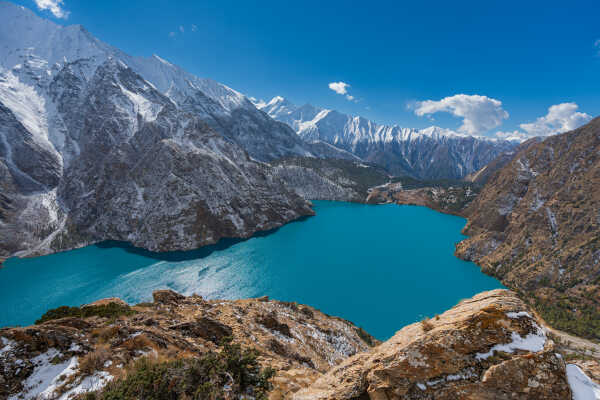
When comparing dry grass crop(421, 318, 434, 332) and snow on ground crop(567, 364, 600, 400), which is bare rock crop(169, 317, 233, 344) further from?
snow on ground crop(567, 364, 600, 400)

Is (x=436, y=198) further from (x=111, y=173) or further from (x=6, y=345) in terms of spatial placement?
(x=111, y=173)

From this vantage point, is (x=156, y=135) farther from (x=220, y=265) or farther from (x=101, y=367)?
(x=101, y=367)

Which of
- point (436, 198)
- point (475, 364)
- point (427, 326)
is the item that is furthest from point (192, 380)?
point (436, 198)

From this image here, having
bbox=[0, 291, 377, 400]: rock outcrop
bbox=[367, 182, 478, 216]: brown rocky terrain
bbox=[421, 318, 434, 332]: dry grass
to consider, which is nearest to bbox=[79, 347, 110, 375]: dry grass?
bbox=[0, 291, 377, 400]: rock outcrop

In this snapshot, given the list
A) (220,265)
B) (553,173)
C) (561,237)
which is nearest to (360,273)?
(220,265)

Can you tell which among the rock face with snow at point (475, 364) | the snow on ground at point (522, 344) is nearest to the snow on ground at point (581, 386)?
the rock face with snow at point (475, 364)
